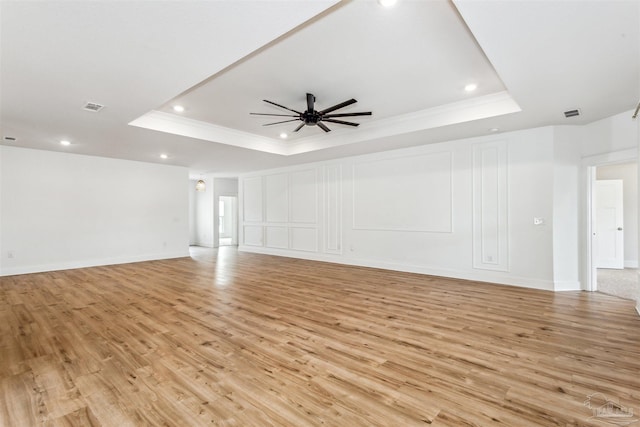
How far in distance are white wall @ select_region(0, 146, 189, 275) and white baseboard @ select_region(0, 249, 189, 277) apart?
0.6 inches

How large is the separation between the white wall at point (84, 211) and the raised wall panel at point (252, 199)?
197 centimetres

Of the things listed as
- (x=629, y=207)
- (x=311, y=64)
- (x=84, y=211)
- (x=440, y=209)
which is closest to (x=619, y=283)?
(x=629, y=207)

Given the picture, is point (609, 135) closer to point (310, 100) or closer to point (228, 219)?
point (310, 100)

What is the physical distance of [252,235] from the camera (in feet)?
33.6

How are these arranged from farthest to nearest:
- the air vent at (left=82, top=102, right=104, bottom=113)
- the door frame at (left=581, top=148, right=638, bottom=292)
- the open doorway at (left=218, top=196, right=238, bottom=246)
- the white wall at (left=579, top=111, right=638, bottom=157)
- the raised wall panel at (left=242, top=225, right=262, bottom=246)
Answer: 1. the open doorway at (left=218, top=196, right=238, bottom=246)
2. the raised wall panel at (left=242, top=225, right=262, bottom=246)
3. the door frame at (left=581, top=148, right=638, bottom=292)
4. the white wall at (left=579, top=111, right=638, bottom=157)
5. the air vent at (left=82, top=102, right=104, bottom=113)

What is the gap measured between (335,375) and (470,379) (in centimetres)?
101

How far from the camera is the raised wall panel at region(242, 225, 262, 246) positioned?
998 cm

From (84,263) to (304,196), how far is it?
5724 mm

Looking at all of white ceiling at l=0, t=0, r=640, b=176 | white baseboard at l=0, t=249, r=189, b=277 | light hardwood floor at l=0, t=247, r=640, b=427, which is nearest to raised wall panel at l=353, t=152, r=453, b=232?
white ceiling at l=0, t=0, r=640, b=176

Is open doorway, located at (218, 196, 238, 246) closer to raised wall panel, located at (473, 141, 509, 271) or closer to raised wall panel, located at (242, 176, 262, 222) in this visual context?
raised wall panel, located at (242, 176, 262, 222)

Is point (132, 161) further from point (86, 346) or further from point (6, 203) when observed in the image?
point (86, 346)

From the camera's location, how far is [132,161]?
26.5 ft

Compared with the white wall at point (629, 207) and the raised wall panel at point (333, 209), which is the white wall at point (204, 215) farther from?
the white wall at point (629, 207)

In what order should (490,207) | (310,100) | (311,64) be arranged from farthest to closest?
(490,207), (310,100), (311,64)
